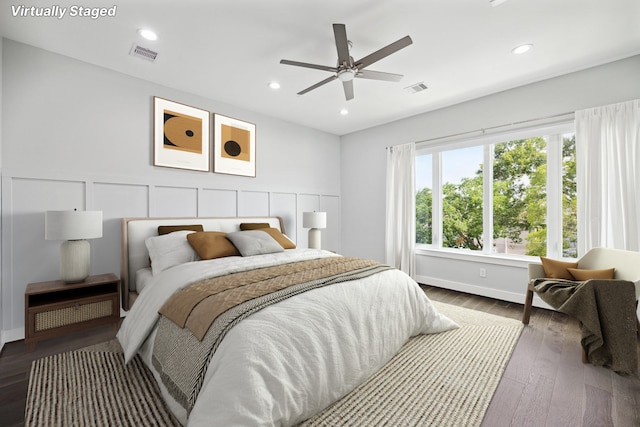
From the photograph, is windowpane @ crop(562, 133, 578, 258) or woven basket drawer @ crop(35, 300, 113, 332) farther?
windowpane @ crop(562, 133, 578, 258)

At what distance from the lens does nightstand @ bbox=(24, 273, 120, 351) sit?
2.17 meters

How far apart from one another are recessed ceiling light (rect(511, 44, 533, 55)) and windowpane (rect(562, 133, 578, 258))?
4.20 feet

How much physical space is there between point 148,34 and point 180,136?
3.98ft

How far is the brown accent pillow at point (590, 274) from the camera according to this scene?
2303 millimetres

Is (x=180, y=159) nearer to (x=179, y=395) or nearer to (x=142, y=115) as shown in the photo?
(x=142, y=115)

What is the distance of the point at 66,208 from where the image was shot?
2.68 metres

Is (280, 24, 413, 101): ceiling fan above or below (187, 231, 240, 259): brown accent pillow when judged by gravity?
above

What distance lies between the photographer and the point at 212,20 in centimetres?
219

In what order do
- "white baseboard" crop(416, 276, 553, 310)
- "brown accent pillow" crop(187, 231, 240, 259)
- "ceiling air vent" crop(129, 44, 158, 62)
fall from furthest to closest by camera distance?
"white baseboard" crop(416, 276, 553, 310)
"brown accent pillow" crop(187, 231, 240, 259)
"ceiling air vent" crop(129, 44, 158, 62)

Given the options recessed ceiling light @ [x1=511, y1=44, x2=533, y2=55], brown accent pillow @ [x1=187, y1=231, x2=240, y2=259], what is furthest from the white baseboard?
brown accent pillow @ [x1=187, y1=231, x2=240, y2=259]

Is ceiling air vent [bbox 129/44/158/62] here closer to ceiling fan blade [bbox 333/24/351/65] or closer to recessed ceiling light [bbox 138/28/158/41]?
recessed ceiling light [bbox 138/28/158/41]

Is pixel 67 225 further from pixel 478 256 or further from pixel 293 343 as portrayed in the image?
pixel 478 256

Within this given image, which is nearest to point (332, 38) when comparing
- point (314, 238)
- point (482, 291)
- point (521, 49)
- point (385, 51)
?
point (385, 51)

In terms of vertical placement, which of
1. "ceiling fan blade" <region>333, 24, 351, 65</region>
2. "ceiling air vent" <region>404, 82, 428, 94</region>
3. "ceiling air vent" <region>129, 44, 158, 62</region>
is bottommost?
"ceiling fan blade" <region>333, 24, 351, 65</region>
